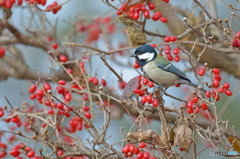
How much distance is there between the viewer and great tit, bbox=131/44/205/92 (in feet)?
8.45

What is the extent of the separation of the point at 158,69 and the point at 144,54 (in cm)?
17

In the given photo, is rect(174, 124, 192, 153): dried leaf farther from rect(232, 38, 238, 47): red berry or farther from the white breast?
the white breast

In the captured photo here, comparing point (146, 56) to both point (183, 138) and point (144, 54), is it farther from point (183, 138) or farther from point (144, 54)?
point (183, 138)

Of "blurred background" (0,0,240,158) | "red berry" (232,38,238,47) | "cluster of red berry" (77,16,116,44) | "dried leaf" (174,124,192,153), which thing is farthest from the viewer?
"cluster of red berry" (77,16,116,44)

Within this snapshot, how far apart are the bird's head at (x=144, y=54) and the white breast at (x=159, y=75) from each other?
4 cm

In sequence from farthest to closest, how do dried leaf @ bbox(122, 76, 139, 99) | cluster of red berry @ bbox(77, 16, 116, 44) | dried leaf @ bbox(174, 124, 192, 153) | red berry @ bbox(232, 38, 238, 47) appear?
cluster of red berry @ bbox(77, 16, 116, 44), dried leaf @ bbox(122, 76, 139, 99), red berry @ bbox(232, 38, 238, 47), dried leaf @ bbox(174, 124, 192, 153)

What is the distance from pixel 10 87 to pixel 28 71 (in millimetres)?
1849

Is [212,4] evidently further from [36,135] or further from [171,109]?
[36,135]

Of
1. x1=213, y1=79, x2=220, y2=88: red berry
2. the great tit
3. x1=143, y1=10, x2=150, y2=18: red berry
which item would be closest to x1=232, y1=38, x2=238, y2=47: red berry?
x1=213, y1=79, x2=220, y2=88: red berry

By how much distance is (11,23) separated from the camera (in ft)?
12.0

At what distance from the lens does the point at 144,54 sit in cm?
256

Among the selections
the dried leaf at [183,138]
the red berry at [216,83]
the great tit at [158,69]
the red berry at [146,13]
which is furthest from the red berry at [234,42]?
the red berry at [146,13]

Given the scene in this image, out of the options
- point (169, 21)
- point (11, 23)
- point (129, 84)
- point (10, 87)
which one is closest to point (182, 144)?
point (129, 84)

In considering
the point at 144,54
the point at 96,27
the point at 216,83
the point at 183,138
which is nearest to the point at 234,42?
the point at 216,83
